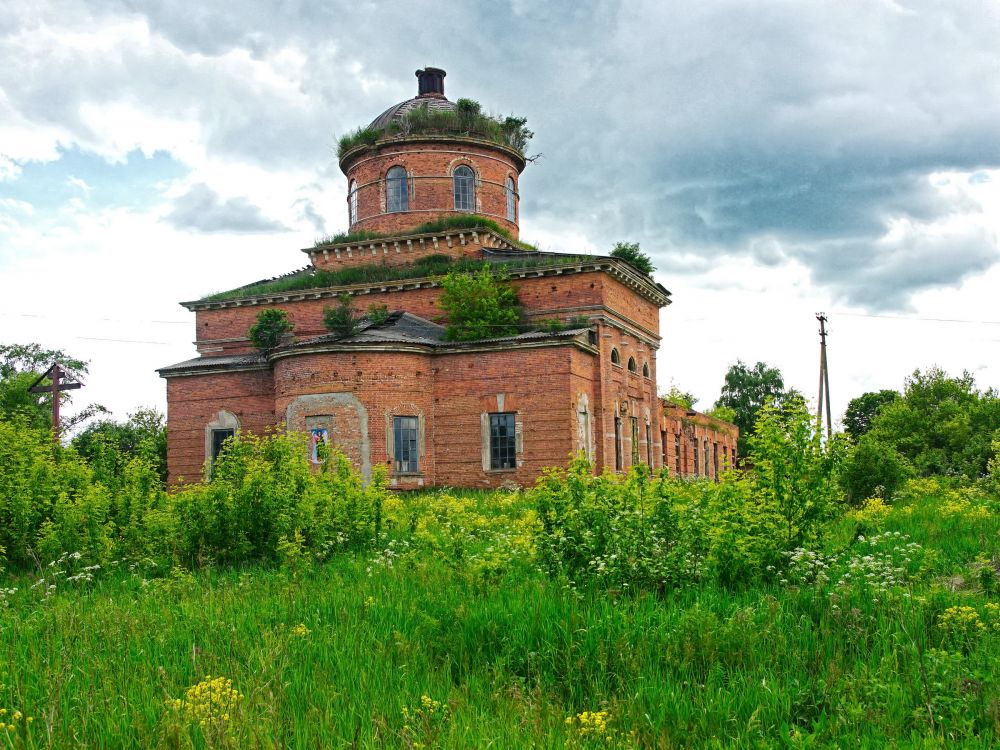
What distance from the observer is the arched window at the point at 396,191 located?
31.1 m

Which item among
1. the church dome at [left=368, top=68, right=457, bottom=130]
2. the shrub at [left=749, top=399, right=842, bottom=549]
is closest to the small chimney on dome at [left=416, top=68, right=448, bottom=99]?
the church dome at [left=368, top=68, right=457, bottom=130]

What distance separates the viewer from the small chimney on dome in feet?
110

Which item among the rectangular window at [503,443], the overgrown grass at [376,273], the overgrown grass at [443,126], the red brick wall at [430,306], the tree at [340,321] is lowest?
the rectangular window at [503,443]

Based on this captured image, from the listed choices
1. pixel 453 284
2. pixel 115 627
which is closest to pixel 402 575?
pixel 115 627

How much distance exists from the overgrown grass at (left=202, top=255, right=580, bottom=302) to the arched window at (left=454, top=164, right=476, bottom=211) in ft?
8.25

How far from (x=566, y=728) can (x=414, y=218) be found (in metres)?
27.1

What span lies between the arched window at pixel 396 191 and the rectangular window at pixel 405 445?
9.26 metres

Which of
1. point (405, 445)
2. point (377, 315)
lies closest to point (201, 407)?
point (377, 315)

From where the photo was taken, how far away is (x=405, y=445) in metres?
25.1

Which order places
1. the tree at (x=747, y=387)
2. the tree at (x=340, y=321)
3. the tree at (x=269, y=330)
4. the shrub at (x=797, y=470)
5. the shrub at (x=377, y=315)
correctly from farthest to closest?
the tree at (x=747, y=387), the tree at (x=269, y=330), the shrub at (x=377, y=315), the tree at (x=340, y=321), the shrub at (x=797, y=470)

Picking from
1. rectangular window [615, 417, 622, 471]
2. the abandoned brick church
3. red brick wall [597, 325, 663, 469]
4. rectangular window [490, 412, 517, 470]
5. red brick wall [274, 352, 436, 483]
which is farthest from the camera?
rectangular window [615, 417, 622, 471]

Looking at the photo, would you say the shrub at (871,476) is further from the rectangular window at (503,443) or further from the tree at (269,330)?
the tree at (269,330)

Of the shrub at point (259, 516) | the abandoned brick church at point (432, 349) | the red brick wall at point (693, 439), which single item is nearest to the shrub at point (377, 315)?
the abandoned brick church at point (432, 349)

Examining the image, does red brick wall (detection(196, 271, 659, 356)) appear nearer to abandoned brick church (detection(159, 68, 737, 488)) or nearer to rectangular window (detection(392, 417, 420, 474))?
abandoned brick church (detection(159, 68, 737, 488))
